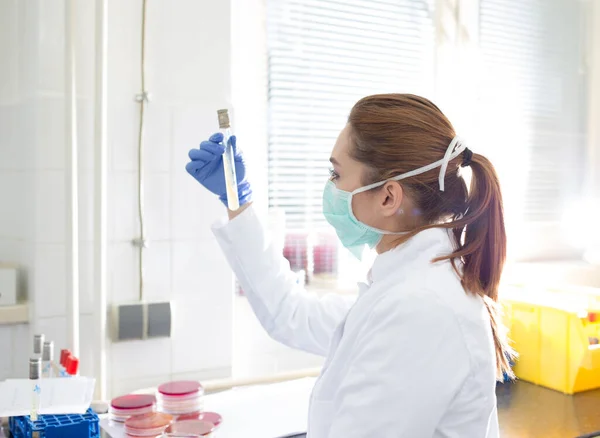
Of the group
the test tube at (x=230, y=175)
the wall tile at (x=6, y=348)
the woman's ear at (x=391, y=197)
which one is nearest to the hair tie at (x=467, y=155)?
the woman's ear at (x=391, y=197)

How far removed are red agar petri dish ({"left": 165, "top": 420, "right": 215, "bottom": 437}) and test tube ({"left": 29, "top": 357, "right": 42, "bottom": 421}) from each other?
0.24 meters

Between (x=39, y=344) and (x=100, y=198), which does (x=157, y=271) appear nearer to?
(x=100, y=198)

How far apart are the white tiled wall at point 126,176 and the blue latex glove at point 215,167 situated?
339 mm

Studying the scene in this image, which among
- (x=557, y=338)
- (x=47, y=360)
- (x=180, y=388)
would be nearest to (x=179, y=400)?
(x=180, y=388)

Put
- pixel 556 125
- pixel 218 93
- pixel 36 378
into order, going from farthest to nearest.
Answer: pixel 556 125
pixel 218 93
pixel 36 378

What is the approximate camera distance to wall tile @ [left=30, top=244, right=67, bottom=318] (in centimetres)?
149

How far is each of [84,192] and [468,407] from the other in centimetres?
106

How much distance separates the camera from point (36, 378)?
1251mm

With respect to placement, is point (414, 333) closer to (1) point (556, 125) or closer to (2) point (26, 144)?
(2) point (26, 144)

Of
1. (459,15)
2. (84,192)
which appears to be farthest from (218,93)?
(459,15)

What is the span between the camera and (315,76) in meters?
2.04

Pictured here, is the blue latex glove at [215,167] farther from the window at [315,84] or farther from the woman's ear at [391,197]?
the window at [315,84]

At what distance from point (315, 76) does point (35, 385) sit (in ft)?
4.19

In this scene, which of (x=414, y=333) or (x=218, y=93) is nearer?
(x=414, y=333)
